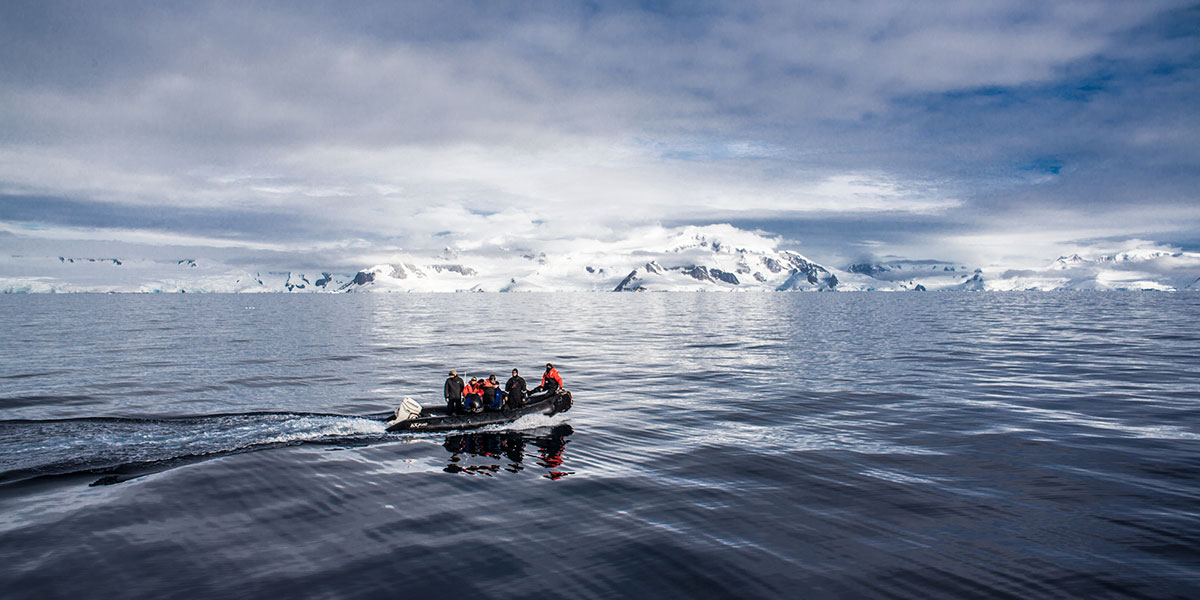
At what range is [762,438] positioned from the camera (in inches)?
925

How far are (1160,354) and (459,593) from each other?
6102 centimetres

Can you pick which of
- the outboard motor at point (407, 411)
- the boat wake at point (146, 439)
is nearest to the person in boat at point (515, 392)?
the outboard motor at point (407, 411)

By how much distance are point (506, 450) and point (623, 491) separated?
6746mm

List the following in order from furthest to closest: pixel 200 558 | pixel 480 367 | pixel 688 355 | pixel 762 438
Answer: pixel 688 355, pixel 480 367, pixel 762 438, pixel 200 558

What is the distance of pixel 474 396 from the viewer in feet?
86.6

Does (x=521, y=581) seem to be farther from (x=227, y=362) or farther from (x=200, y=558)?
(x=227, y=362)

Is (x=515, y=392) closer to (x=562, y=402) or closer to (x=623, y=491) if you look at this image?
(x=562, y=402)

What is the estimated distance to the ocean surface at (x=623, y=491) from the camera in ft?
39.9

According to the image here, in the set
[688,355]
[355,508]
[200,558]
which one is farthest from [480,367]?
[200,558]

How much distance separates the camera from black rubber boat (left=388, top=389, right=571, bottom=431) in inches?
992

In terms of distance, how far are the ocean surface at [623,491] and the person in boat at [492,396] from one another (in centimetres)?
118

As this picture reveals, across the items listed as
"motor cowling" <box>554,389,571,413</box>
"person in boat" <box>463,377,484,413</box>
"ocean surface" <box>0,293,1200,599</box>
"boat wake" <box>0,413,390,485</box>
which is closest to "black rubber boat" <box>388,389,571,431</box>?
"motor cowling" <box>554,389,571,413</box>

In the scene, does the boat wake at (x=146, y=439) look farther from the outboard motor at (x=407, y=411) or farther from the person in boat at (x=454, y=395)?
the person in boat at (x=454, y=395)

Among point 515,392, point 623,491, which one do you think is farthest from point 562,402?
point 623,491
